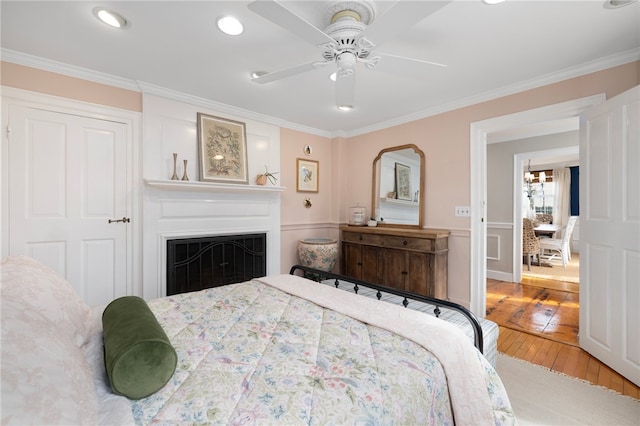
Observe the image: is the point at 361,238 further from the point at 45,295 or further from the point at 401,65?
the point at 45,295

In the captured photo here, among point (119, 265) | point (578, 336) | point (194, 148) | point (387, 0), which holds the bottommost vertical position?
point (578, 336)

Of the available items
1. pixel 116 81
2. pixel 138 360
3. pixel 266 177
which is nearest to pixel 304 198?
pixel 266 177

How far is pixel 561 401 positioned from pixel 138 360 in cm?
242

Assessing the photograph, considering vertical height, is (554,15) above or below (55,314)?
above

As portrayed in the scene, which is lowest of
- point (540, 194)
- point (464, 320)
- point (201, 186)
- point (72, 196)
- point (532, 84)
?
point (464, 320)

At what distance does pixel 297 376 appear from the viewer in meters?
0.93

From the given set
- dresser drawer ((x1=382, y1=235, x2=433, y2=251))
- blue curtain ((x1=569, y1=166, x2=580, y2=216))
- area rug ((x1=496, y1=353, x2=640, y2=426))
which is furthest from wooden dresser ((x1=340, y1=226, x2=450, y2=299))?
blue curtain ((x1=569, y1=166, x2=580, y2=216))

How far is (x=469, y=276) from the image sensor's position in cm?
304

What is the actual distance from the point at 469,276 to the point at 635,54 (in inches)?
88.5

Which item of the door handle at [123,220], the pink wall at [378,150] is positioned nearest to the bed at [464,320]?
the pink wall at [378,150]

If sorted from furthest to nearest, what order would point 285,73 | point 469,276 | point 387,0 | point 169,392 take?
point 469,276, point 285,73, point 387,0, point 169,392

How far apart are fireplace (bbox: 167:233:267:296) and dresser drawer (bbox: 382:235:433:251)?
5.17ft

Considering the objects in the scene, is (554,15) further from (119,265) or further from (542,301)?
(119,265)

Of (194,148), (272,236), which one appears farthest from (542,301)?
(194,148)
